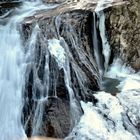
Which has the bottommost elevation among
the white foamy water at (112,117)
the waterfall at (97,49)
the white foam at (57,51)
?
the white foamy water at (112,117)

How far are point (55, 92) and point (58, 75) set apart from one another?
32 cm

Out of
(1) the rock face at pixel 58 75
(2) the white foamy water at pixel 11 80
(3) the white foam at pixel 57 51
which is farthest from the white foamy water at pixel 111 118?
(2) the white foamy water at pixel 11 80

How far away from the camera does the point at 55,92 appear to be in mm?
7531

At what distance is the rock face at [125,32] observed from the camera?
914 cm

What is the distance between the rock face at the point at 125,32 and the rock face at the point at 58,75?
0.57 metres

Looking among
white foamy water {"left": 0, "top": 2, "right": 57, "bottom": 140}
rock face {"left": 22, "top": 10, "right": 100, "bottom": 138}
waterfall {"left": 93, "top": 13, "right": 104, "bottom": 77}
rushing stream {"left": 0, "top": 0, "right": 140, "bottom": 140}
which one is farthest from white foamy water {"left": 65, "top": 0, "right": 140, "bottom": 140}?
white foamy water {"left": 0, "top": 2, "right": 57, "bottom": 140}

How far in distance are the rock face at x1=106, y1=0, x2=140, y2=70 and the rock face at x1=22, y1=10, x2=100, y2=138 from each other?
0.57m

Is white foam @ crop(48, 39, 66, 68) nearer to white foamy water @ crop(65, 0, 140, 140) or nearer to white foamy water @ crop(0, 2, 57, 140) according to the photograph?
white foamy water @ crop(0, 2, 57, 140)

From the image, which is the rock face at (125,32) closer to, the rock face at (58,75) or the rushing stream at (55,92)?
the rock face at (58,75)

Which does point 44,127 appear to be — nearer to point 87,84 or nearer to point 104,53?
point 87,84

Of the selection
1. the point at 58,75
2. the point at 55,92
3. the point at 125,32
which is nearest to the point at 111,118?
the point at 55,92

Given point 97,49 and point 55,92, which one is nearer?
point 55,92

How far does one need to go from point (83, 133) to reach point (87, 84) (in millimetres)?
1189

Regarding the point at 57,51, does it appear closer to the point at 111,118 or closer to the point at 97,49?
the point at 97,49
